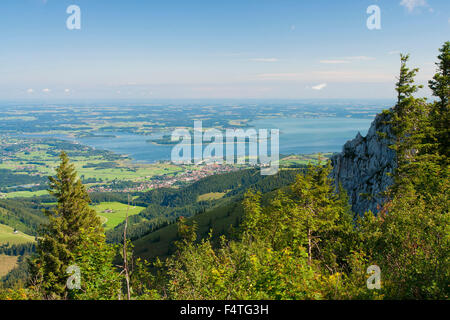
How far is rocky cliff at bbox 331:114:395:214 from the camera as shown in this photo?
36.2 m

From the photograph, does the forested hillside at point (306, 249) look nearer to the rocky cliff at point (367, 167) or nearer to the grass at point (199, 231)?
the rocky cliff at point (367, 167)

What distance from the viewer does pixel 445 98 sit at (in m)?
35.5

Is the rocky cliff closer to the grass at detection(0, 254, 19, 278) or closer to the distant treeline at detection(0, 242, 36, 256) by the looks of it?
the grass at detection(0, 254, 19, 278)

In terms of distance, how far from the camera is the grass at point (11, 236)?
532ft

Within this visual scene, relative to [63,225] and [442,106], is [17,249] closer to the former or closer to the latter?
[63,225]

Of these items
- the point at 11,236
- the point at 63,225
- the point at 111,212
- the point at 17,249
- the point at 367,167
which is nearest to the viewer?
the point at 63,225

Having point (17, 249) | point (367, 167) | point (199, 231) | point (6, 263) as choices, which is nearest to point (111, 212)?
point (17, 249)

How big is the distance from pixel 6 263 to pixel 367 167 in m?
184

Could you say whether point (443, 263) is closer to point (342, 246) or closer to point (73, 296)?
point (342, 246)

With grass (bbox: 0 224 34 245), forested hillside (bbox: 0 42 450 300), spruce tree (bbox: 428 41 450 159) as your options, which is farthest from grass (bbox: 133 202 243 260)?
grass (bbox: 0 224 34 245)

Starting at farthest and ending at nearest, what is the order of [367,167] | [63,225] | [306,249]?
[367,167] → [63,225] → [306,249]

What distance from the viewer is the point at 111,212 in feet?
581
